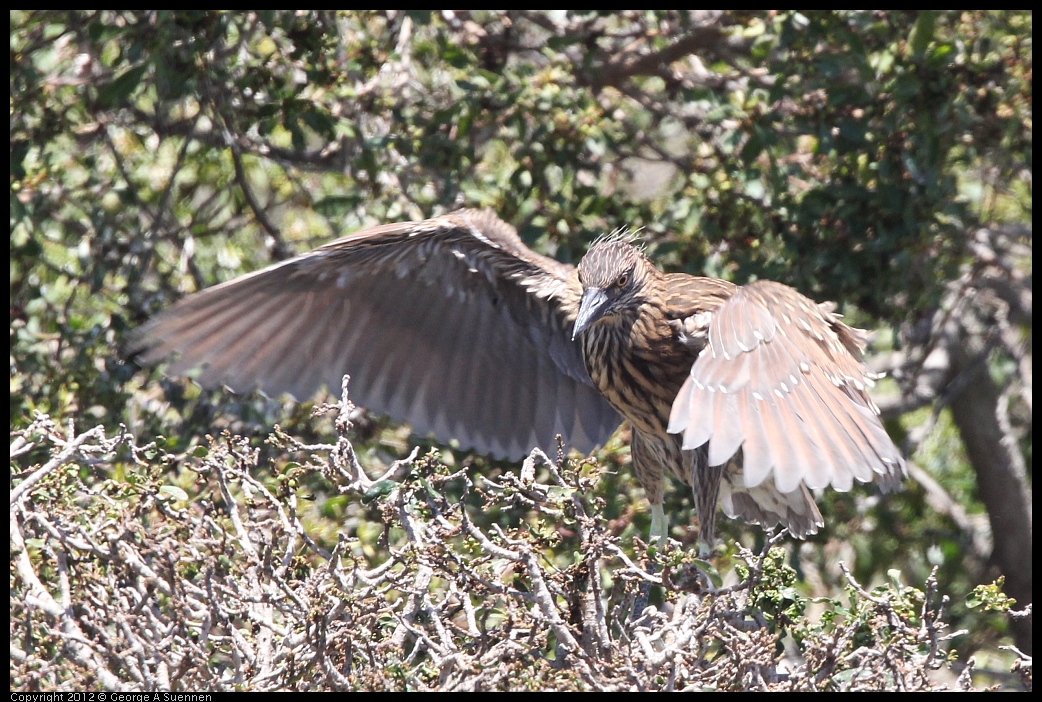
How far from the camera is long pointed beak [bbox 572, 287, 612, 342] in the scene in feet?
12.6

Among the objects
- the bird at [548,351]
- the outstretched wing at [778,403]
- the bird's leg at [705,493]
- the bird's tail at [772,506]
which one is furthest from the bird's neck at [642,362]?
the outstretched wing at [778,403]

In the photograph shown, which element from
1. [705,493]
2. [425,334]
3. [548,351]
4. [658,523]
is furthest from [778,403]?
[425,334]

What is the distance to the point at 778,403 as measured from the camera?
3252 millimetres

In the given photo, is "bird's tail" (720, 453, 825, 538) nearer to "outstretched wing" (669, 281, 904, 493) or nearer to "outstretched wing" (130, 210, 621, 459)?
"outstretched wing" (669, 281, 904, 493)

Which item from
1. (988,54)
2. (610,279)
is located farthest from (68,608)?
(988,54)

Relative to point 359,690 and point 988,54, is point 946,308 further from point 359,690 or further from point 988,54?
point 359,690

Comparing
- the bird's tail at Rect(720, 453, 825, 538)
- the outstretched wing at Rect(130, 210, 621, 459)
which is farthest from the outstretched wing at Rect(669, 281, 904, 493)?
the outstretched wing at Rect(130, 210, 621, 459)

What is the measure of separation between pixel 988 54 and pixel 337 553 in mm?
3257

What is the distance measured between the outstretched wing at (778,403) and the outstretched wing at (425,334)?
1.05m

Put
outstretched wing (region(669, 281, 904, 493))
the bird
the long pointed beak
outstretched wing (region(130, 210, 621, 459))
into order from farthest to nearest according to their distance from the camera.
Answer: outstretched wing (region(130, 210, 621, 459)) < the long pointed beak < the bird < outstretched wing (region(669, 281, 904, 493))

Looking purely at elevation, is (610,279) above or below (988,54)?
below

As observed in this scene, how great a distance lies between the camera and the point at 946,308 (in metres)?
5.11

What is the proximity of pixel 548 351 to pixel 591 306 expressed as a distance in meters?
0.85

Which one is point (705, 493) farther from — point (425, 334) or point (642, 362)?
point (425, 334)
